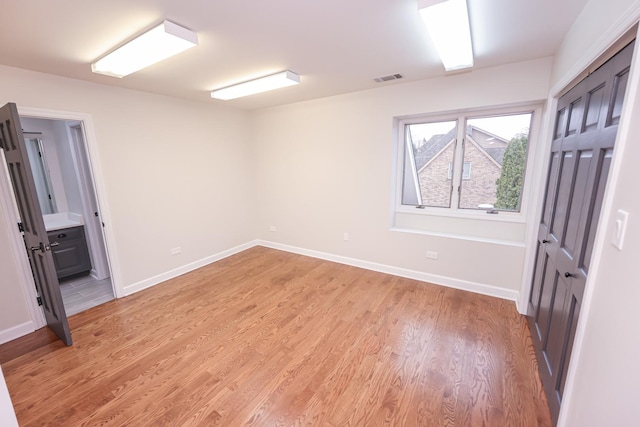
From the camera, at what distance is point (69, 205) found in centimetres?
393

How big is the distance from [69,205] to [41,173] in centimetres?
55

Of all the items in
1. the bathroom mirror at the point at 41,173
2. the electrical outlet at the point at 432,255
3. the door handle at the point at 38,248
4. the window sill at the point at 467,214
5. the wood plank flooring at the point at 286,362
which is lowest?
the wood plank flooring at the point at 286,362

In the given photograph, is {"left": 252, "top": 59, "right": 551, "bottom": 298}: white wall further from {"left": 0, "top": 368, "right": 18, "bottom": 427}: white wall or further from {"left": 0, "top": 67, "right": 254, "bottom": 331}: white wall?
{"left": 0, "top": 368, "right": 18, "bottom": 427}: white wall

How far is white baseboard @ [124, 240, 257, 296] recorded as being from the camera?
11.0 feet

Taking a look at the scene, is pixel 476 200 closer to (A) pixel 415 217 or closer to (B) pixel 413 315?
(A) pixel 415 217

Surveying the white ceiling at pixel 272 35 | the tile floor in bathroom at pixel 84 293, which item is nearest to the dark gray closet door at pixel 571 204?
the white ceiling at pixel 272 35

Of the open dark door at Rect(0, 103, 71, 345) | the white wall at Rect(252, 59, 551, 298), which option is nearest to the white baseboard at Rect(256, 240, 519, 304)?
the white wall at Rect(252, 59, 551, 298)

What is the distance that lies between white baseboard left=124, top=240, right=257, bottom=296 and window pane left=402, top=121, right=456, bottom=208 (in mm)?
3059

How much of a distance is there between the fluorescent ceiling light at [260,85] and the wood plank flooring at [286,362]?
2447 mm

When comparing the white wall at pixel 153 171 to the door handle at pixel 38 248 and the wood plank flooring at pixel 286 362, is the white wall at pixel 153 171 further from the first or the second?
the wood plank flooring at pixel 286 362

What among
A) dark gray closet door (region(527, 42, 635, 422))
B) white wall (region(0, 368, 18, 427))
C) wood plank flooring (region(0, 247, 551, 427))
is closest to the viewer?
white wall (region(0, 368, 18, 427))

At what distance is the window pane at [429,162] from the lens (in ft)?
11.0

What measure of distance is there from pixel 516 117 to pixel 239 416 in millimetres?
3795

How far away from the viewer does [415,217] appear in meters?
3.64
